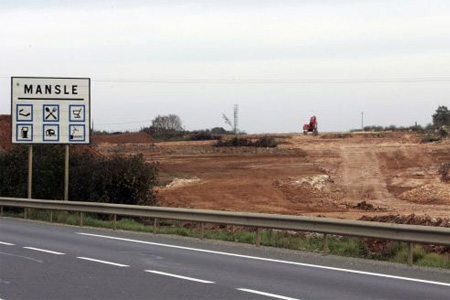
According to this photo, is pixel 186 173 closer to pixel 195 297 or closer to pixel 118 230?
pixel 118 230

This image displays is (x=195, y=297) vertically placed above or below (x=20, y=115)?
below

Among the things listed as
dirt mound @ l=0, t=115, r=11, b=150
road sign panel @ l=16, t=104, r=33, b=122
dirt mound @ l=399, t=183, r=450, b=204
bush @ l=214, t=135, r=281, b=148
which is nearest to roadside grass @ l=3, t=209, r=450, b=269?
road sign panel @ l=16, t=104, r=33, b=122

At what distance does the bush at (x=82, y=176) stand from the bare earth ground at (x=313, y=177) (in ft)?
17.5

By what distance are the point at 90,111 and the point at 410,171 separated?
2507 cm

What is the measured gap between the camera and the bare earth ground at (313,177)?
36594mm

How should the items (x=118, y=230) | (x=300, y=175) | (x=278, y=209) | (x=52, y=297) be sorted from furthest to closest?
(x=300, y=175), (x=278, y=209), (x=118, y=230), (x=52, y=297)

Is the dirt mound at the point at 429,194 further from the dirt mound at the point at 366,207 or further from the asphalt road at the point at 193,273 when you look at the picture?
the asphalt road at the point at 193,273

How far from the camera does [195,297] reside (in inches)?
411

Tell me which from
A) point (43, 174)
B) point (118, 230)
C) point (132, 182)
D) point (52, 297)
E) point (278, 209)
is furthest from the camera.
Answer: point (278, 209)

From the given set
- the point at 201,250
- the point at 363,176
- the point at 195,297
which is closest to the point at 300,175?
the point at 363,176

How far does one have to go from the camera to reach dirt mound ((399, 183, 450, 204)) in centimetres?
3800

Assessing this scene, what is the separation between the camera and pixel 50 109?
1163 inches

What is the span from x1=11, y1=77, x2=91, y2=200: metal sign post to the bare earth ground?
7239 mm

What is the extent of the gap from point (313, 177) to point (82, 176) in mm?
19281
